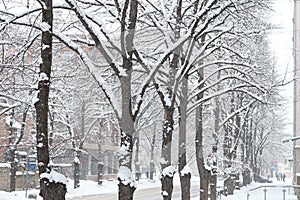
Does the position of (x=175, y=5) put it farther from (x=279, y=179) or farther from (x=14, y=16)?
(x=279, y=179)

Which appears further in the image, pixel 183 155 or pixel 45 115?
pixel 183 155

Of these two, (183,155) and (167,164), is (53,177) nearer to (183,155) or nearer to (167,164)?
(167,164)

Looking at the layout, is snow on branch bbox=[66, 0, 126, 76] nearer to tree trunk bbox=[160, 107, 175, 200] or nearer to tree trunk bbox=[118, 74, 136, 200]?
tree trunk bbox=[118, 74, 136, 200]

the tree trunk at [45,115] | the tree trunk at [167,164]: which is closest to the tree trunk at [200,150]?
the tree trunk at [167,164]

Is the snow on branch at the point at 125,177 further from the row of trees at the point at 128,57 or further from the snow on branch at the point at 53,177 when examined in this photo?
the snow on branch at the point at 53,177

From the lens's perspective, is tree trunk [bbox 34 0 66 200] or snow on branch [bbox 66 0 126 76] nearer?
tree trunk [bbox 34 0 66 200]

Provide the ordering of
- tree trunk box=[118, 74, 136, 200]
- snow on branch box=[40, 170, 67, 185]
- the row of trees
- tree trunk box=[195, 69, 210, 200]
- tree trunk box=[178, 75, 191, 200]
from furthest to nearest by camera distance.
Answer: tree trunk box=[195, 69, 210, 200] → tree trunk box=[178, 75, 191, 200] → tree trunk box=[118, 74, 136, 200] → the row of trees → snow on branch box=[40, 170, 67, 185]

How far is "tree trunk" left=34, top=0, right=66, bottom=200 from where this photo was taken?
971 centimetres

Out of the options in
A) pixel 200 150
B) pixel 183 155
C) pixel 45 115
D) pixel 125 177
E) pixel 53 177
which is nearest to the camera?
pixel 53 177

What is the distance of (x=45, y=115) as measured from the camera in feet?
33.0

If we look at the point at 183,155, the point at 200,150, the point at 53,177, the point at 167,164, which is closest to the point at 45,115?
the point at 53,177

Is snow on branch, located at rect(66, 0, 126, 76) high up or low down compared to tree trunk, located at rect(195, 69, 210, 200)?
up

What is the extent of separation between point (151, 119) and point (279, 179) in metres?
52.9

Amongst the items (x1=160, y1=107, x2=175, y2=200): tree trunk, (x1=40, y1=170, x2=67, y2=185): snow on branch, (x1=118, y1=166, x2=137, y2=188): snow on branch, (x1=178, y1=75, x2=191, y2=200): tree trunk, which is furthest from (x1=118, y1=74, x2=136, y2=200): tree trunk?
(x1=178, y1=75, x2=191, y2=200): tree trunk
